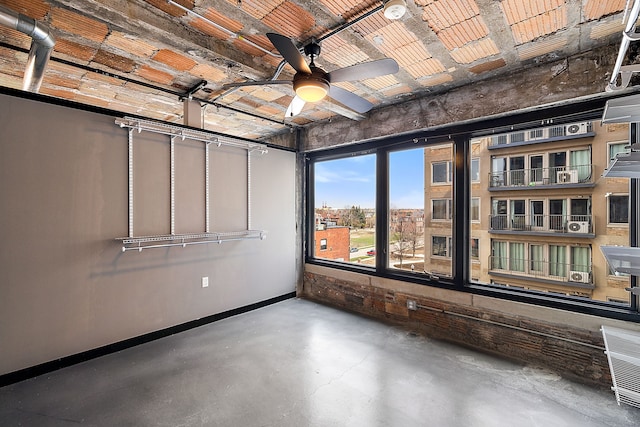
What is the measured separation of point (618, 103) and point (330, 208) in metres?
4.07

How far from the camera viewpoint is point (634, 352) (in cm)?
191

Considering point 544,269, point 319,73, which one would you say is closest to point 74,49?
point 319,73

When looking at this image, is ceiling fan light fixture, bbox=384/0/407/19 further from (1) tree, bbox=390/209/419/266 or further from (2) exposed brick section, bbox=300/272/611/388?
(2) exposed brick section, bbox=300/272/611/388

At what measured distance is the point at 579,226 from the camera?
4723 mm

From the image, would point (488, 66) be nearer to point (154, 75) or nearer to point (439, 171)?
point (439, 171)

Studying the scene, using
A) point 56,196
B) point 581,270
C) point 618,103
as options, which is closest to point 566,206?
point 581,270

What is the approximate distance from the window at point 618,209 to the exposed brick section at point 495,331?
1.24 metres

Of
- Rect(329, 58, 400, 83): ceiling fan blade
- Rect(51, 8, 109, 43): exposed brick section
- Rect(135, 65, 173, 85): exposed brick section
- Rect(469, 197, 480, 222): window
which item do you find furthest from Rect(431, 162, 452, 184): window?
Rect(51, 8, 109, 43): exposed brick section

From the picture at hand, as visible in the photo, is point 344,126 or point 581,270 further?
point 581,270

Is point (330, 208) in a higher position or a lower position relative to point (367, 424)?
higher

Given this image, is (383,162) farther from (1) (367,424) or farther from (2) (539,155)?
(2) (539,155)

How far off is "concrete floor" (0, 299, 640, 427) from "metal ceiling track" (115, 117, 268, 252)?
3.94ft

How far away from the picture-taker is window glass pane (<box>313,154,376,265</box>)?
14.6ft

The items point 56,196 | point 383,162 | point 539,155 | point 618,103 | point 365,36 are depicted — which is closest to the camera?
point 618,103
